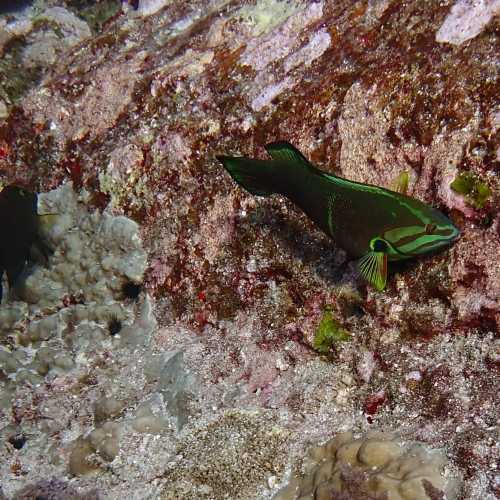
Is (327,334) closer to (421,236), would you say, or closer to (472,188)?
(421,236)

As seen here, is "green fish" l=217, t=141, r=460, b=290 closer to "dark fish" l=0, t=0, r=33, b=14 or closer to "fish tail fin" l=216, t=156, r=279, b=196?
"fish tail fin" l=216, t=156, r=279, b=196

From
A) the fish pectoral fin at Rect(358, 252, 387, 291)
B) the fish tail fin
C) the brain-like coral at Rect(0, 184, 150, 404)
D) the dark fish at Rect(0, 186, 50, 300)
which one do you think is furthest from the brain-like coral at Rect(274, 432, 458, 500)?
the dark fish at Rect(0, 186, 50, 300)

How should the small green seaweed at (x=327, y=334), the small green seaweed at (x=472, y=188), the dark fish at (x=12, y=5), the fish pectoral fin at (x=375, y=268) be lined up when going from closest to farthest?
the fish pectoral fin at (x=375, y=268) → the small green seaweed at (x=472, y=188) → the small green seaweed at (x=327, y=334) → the dark fish at (x=12, y=5)

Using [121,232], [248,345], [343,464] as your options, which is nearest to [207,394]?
[248,345]

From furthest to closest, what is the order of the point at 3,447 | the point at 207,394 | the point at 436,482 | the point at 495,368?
the point at 3,447 < the point at 207,394 < the point at 495,368 < the point at 436,482

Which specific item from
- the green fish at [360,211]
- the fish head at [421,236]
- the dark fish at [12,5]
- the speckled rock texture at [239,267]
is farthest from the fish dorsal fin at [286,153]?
the dark fish at [12,5]

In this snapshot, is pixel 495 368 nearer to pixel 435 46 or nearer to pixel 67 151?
pixel 435 46

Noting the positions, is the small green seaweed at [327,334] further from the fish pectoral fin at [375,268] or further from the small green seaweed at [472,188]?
the small green seaweed at [472,188]
